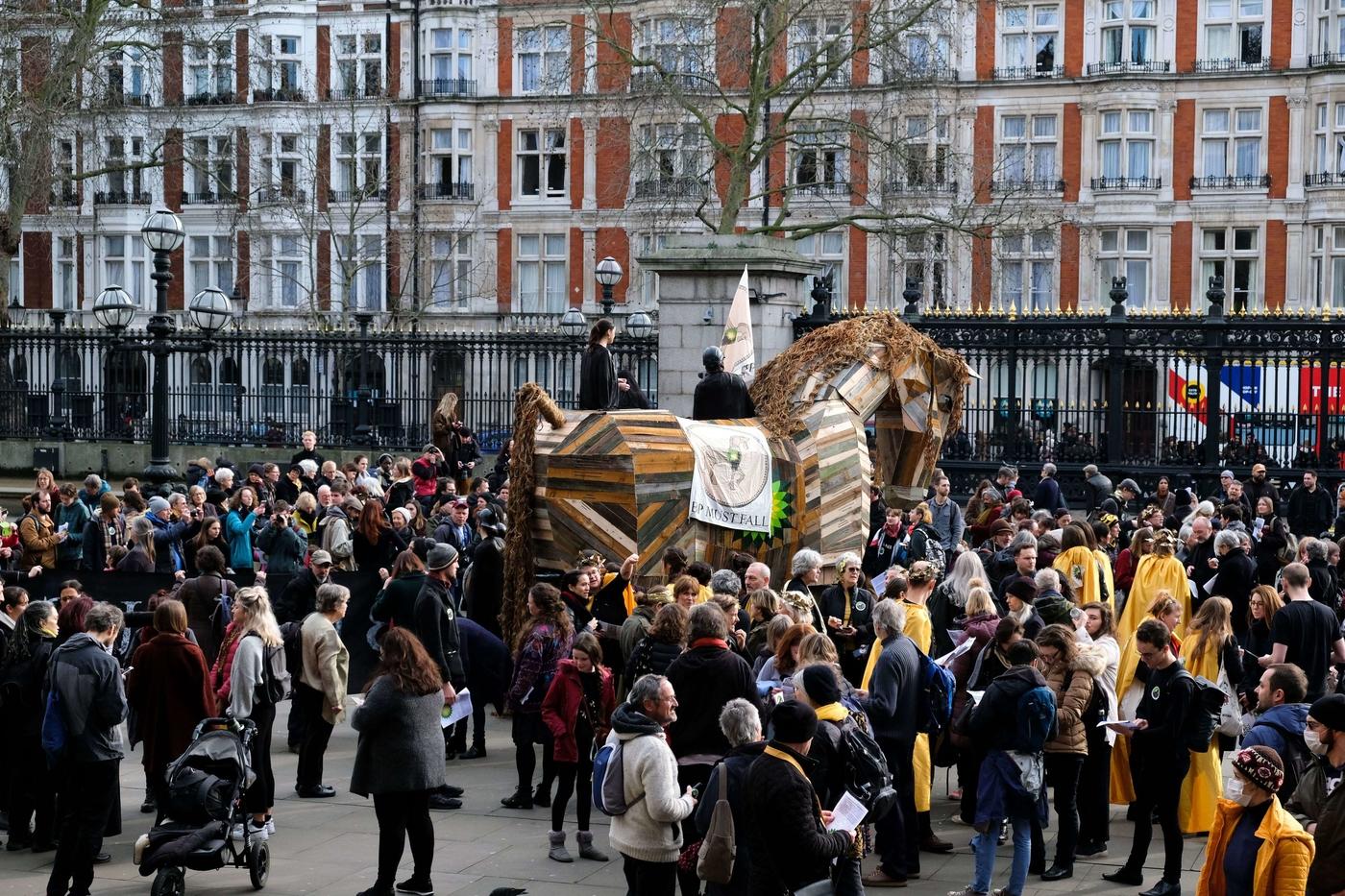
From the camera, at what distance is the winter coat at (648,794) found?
8219mm

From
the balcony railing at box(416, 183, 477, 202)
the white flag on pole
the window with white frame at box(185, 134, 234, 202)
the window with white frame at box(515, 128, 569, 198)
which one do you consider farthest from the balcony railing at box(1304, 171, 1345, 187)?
the white flag on pole

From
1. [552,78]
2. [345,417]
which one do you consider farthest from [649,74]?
[345,417]

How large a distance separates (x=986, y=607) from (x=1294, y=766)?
2401 mm

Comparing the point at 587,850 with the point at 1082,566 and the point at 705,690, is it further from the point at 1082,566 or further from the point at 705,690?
the point at 1082,566

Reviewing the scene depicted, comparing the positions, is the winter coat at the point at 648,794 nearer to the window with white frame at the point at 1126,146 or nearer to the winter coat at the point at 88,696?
the winter coat at the point at 88,696

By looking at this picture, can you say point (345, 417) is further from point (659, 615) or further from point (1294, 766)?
point (1294, 766)

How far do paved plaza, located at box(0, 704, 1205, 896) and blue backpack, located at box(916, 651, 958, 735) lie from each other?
0.86 meters

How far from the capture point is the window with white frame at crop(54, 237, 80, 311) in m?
51.0

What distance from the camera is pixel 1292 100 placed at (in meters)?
41.3

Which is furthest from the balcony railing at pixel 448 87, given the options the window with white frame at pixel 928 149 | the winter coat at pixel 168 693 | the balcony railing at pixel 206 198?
the winter coat at pixel 168 693

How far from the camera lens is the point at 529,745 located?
37.0 ft

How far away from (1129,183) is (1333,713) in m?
36.4

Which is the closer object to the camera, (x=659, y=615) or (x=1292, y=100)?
(x=659, y=615)

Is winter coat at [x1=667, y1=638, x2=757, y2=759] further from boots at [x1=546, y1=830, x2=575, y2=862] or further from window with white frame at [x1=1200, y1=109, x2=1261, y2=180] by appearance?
window with white frame at [x1=1200, y1=109, x2=1261, y2=180]
